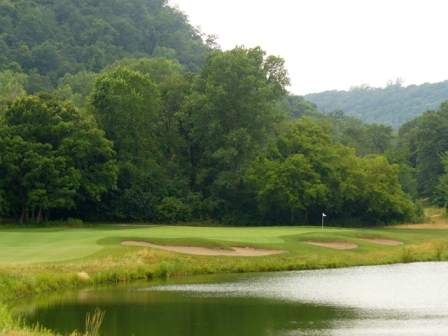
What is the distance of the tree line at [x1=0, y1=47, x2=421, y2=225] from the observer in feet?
205

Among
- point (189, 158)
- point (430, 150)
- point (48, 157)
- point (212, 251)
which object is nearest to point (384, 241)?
point (212, 251)

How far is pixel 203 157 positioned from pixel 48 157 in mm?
20062

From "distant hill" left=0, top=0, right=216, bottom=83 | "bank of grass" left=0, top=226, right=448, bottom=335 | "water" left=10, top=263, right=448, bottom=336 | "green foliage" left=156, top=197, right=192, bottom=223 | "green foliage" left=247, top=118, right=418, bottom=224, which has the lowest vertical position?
"water" left=10, top=263, right=448, bottom=336

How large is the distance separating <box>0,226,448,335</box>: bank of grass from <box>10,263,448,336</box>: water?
61.2 inches

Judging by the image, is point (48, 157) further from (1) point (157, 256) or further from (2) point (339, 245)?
(2) point (339, 245)

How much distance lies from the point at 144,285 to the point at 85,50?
12815 centimetres

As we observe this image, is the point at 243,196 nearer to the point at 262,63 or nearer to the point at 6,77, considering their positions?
the point at 262,63

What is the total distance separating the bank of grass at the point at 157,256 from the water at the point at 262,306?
155 cm

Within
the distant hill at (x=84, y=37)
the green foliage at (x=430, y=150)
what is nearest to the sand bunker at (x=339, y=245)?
the green foliage at (x=430, y=150)

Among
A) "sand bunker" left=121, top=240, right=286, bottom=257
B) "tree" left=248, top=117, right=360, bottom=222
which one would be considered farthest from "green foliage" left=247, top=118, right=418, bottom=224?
"sand bunker" left=121, top=240, right=286, bottom=257

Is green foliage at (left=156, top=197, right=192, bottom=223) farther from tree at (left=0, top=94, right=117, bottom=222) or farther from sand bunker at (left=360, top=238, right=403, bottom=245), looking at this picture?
sand bunker at (left=360, top=238, right=403, bottom=245)

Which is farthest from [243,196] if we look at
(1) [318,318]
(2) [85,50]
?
(2) [85,50]

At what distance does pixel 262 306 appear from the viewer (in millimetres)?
26078

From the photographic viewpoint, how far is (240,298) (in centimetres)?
2792
